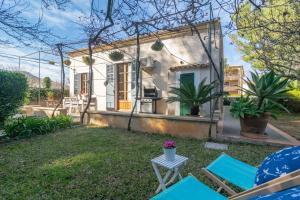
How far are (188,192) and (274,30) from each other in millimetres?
5020

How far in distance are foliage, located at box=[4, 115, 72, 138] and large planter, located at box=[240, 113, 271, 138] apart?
6.03m

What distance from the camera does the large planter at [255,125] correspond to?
227 inches

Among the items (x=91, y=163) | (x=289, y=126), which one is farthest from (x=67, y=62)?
(x=289, y=126)

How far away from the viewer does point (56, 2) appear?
3627mm

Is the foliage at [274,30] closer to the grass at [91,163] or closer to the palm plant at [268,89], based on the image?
the palm plant at [268,89]

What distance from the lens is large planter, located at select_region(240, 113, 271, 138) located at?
18.9 ft

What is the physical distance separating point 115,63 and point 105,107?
261cm

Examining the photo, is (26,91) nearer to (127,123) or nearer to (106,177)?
(127,123)

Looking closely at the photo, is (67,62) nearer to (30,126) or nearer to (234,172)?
(30,126)

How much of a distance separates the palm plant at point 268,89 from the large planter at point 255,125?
0.32 m

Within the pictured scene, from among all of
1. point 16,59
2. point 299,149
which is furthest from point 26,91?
point 299,149

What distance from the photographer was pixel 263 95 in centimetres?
581

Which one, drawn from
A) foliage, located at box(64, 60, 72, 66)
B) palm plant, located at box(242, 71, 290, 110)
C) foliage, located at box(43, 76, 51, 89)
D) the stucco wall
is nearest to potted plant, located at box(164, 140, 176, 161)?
the stucco wall

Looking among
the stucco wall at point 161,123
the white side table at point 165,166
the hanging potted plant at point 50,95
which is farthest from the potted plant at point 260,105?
the hanging potted plant at point 50,95
